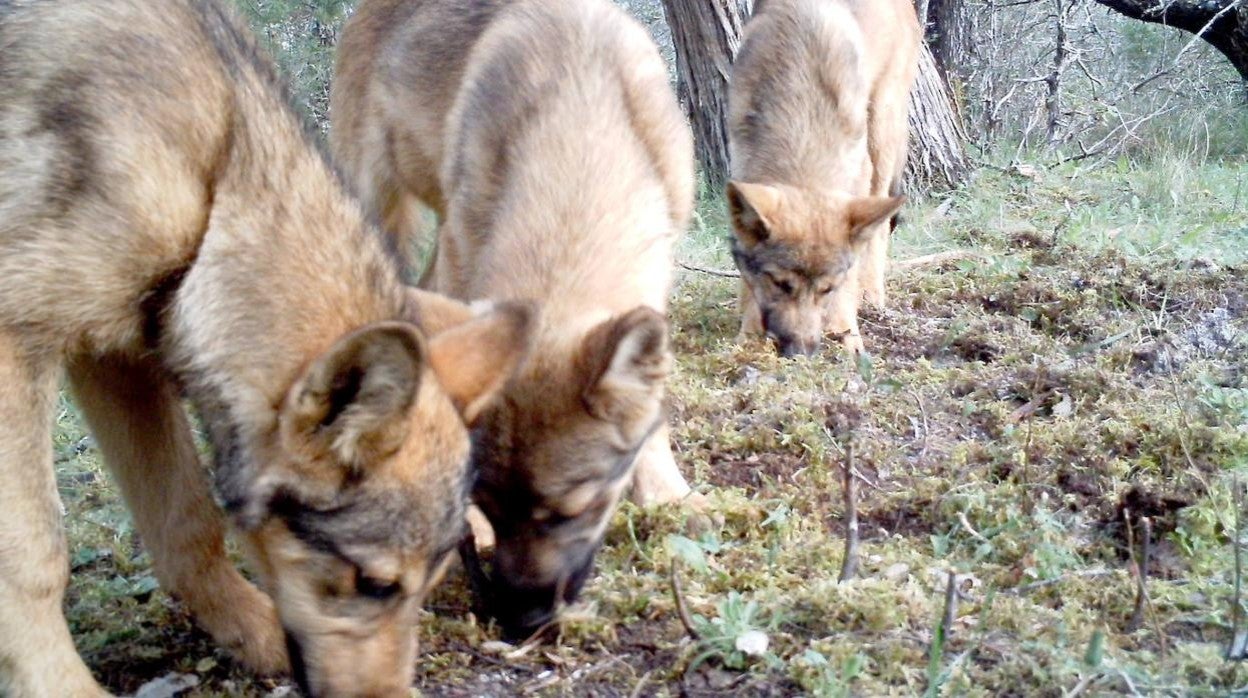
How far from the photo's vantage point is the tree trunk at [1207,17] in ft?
38.3

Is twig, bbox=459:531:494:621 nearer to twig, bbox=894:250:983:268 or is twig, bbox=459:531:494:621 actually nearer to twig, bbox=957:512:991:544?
twig, bbox=957:512:991:544

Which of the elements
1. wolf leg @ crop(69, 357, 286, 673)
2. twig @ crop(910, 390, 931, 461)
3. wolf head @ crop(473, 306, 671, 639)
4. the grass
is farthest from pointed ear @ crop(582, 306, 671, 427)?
twig @ crop(910, 390, 931, 461)

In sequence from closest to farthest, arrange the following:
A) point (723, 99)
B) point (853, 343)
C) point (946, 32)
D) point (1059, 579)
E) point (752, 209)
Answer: point (1059, 579) → point (853, 343) → point (752, 209) → point (723, 99) → point (946, 32)

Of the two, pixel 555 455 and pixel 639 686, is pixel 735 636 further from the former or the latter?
pixel 555 455

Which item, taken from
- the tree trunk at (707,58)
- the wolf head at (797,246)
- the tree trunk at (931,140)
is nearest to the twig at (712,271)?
the wolf head at (797,246)

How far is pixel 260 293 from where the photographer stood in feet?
10.4

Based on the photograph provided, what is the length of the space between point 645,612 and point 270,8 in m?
9.63

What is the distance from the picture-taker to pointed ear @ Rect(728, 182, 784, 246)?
287 inches

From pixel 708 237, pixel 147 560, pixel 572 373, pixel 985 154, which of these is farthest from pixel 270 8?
pixel 572 373

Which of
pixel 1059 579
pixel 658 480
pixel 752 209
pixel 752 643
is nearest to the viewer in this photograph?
pixel 752 643

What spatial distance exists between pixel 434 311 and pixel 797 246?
412 cm

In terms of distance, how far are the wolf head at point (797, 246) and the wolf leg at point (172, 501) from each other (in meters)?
4.10

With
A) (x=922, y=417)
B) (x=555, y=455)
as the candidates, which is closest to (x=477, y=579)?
(x=555, y=455)

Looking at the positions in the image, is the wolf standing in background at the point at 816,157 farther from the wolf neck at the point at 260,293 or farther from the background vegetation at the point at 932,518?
the wolf neck at the point at 260,293
